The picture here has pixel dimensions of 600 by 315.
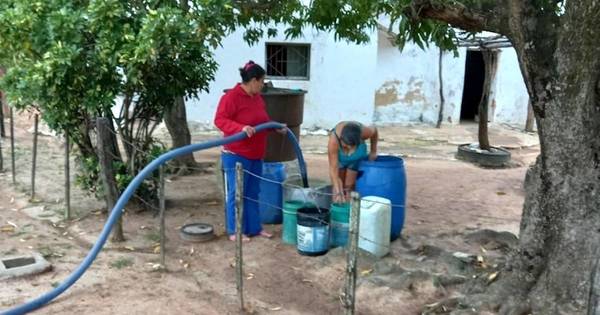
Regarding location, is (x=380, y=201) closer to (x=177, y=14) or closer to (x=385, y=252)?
(x=385, y=252)

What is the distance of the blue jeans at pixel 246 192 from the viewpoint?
5.12m

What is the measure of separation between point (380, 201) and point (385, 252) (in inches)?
18.7

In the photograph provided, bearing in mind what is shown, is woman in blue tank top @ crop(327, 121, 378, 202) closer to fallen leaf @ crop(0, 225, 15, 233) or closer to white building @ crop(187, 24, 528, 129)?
fallen leaf @ crop(0, 225, 15, 233)

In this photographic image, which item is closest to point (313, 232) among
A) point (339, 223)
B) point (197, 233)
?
point (339, 223)

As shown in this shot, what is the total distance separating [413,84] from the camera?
48.9ft

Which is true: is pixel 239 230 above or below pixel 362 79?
below

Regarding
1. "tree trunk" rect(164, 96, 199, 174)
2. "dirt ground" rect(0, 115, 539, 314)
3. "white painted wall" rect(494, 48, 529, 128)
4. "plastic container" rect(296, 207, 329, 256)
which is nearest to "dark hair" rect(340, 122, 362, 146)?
"plastic container" rect(296, 207, 329, 256)

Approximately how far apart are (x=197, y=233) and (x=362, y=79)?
367 inches

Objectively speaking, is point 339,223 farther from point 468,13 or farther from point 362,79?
point 362,79

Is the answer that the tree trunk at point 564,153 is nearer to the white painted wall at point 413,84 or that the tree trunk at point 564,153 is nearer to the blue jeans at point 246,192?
the blue jeans at point 246,192

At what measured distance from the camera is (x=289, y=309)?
164 inches

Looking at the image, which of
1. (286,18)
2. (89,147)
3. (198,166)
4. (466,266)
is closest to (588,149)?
(466,266)

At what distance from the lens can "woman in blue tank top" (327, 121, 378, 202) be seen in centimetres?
502

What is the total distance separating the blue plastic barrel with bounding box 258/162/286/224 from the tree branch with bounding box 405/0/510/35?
7.85ft
